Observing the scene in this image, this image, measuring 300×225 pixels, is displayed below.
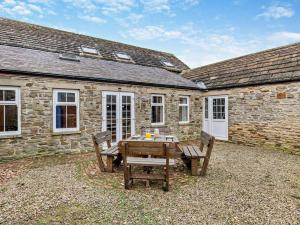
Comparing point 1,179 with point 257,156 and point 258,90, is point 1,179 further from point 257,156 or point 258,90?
point 258,90

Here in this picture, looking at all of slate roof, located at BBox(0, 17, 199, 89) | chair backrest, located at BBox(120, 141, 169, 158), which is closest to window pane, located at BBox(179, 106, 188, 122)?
slate roof, located at BBox(0, 17, 199, 89)

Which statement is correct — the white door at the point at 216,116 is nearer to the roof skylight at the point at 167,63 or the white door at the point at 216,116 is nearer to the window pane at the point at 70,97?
the roof skylight at the point at 167,63

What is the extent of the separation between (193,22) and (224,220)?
1328 centimetres

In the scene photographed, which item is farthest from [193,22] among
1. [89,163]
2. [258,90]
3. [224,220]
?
[224,220]

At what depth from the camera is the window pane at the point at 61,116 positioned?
7.80 meters

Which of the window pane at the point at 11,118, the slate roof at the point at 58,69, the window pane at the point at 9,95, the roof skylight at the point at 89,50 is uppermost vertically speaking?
the roof skylight at the point at 89,50

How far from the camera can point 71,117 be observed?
8.09 metres

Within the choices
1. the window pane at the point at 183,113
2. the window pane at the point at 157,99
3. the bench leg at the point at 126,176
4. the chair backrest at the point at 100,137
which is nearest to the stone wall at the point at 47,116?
the window pane at the point at 157,99

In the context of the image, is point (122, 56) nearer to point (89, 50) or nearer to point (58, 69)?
point (89, 50)

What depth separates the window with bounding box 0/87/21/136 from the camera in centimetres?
682

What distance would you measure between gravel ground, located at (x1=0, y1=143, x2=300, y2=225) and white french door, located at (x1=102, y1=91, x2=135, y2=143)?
3.17 meters

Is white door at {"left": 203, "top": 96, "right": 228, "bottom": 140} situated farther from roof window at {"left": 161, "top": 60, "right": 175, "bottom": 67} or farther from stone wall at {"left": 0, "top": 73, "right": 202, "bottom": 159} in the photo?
roof window at {"left": 161, "top": 60, "right": 175, "bottom": 67}

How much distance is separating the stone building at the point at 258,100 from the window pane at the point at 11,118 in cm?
1012

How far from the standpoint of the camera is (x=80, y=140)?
822cm
